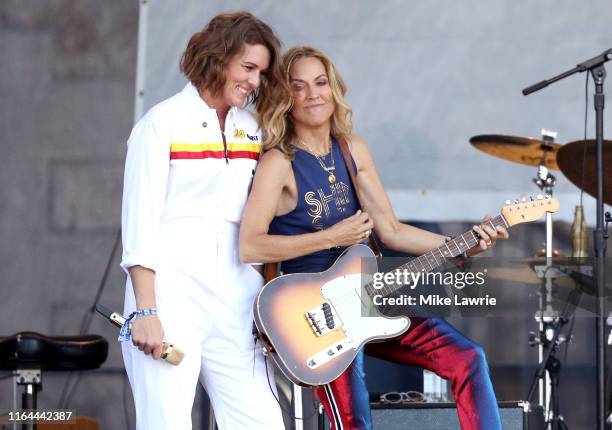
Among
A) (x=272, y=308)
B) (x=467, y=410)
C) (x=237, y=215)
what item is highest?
(x=237, y=215)

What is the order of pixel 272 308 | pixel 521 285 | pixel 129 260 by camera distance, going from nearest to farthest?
pixel 129 260 < pixel 272 308 < pixel 521 285

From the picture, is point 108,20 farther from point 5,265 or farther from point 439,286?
point 439,286

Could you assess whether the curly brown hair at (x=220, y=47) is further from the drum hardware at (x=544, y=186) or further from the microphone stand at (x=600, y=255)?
the drum hardware at (x=544, y=186)

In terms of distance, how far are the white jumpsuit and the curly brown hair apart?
0.25ft

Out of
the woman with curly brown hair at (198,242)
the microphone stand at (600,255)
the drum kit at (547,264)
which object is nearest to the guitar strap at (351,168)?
the woman with curly brown hair at (198,242)

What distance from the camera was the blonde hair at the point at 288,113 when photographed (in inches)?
143

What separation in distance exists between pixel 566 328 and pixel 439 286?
1.88 metres

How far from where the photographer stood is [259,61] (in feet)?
11.2

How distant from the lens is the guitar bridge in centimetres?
358

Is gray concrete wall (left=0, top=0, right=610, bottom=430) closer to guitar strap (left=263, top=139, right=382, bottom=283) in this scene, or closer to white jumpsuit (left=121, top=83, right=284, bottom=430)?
guitar strap (left=263, top=139, right=382, bottom=283)

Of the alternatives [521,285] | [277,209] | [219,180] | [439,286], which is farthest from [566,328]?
[219,180]

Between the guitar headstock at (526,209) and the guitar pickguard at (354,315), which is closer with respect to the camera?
the guitar pickguard at (354,315)

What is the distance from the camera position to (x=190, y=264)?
132 inches

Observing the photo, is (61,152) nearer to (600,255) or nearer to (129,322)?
(129,322)
